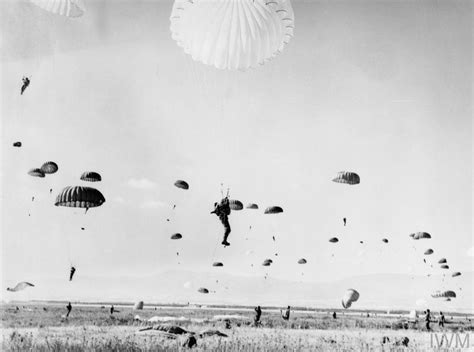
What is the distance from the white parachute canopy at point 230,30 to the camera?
26.6ft

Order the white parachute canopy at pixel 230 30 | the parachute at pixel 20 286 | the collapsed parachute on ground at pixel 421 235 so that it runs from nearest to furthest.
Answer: the white parachute canopy at pixel 230 30, the parachute at pixel 20 286, the collapsed parachute on ground at pixel 421 235

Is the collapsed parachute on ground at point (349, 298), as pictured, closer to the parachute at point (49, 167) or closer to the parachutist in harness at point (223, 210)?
the parachutist in harness at point (223, 210)

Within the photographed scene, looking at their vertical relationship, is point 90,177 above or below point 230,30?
below

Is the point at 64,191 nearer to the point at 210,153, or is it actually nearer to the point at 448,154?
the point at 210,153

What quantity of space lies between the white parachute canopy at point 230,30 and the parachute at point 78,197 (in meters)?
3.16

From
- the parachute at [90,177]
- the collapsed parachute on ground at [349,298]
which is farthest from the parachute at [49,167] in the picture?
the collapsed parachute on ground at [349,298]

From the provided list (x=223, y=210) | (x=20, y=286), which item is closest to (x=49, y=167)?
(x=20, y=286)

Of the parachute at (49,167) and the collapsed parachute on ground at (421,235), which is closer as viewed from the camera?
the parachute at (49,167)

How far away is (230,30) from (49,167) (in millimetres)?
5261

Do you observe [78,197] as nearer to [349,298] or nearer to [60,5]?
[60,5]

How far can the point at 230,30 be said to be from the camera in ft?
27.4

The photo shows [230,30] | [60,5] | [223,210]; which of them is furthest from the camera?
[223,210]

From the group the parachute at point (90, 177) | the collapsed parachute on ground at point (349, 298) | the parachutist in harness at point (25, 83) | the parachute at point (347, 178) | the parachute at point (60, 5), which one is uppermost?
the parachute at point (60, 5)

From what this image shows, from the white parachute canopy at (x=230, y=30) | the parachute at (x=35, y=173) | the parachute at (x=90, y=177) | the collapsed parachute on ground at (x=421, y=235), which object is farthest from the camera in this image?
the collapsed parachute on ground at (x=421, y=235)
